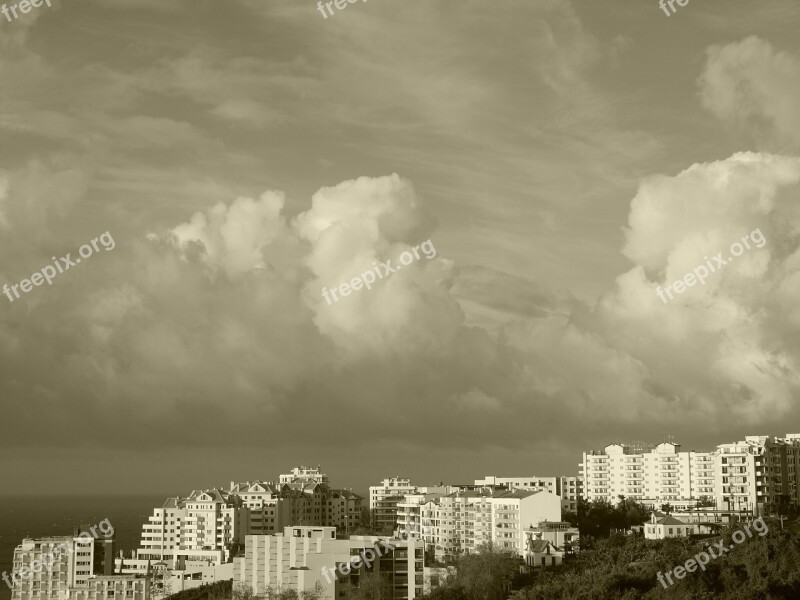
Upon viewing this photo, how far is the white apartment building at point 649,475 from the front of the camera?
3054 inches

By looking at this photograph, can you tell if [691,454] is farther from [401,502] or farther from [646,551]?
[646,551]

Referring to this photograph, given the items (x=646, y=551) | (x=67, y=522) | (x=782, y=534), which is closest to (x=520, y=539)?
(x=646, y=551)

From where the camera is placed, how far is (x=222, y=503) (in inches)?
3022

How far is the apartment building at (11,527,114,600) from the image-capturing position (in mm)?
69562

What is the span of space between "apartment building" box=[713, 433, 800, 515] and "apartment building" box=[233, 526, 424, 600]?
2513 cm

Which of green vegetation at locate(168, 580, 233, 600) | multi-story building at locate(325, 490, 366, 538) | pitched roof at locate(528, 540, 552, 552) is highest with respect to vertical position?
multi-story building at locate(325, 490, 366, 538)

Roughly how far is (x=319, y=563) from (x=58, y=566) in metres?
22.1

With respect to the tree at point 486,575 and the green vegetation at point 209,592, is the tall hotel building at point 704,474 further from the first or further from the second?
the green vegetation at point 209,592

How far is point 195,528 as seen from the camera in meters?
76.9

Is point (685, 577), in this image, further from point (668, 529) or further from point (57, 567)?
point (57, 567)

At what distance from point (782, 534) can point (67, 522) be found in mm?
131084

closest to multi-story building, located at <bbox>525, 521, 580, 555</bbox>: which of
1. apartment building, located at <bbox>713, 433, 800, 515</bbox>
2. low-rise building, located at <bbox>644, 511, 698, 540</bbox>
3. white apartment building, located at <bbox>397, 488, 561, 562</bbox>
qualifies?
white apartment building, located at <bbox>397, 488, 561, 562</bbox>

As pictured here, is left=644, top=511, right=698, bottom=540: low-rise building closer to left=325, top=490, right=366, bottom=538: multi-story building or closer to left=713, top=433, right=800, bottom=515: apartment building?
left=713, top=433, right=800, bottom=515: apartment building

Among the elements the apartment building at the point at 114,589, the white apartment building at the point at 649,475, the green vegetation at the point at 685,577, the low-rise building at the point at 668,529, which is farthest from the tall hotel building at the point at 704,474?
the apartment building at the point at 114,589
